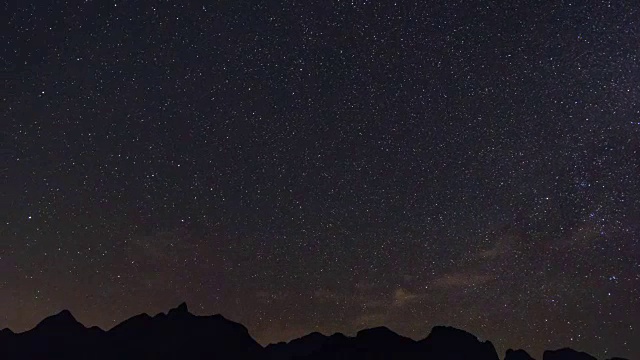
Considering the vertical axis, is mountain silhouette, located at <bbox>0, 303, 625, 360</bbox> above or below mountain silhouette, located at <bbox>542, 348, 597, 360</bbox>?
above

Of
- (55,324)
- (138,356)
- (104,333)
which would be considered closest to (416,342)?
(138,356)

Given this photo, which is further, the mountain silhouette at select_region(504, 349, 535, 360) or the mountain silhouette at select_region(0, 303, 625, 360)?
the mountain silhouette at select_region(0, 303, 625, 360)

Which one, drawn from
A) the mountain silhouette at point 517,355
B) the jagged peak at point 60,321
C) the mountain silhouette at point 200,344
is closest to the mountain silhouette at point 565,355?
the mountain silhouette at point 200,344

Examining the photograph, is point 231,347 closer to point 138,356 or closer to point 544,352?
point 138,356

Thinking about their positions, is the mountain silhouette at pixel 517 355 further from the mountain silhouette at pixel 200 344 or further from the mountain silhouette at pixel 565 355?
the mountain silhouette at pixel 565 355

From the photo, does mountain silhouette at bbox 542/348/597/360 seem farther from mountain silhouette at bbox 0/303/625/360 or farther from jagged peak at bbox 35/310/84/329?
jagged peak at bbox 35/310/84/329

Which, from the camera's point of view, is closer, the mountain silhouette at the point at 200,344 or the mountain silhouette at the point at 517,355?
the mountain silhouette at the point at 517,355

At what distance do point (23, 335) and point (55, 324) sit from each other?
3606mm

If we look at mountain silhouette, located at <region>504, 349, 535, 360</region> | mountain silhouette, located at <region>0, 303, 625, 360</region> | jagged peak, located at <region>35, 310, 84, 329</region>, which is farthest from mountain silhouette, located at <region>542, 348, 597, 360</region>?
jagged peak, located at <region>35, 310, 84, 329</region>

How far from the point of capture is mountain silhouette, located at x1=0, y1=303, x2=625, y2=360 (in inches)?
2635

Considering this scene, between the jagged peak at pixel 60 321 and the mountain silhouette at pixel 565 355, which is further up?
the jagged peak at pixel 60 321

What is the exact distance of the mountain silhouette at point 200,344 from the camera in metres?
66.9

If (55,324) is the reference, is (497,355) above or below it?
below

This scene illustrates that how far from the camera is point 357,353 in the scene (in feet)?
224
